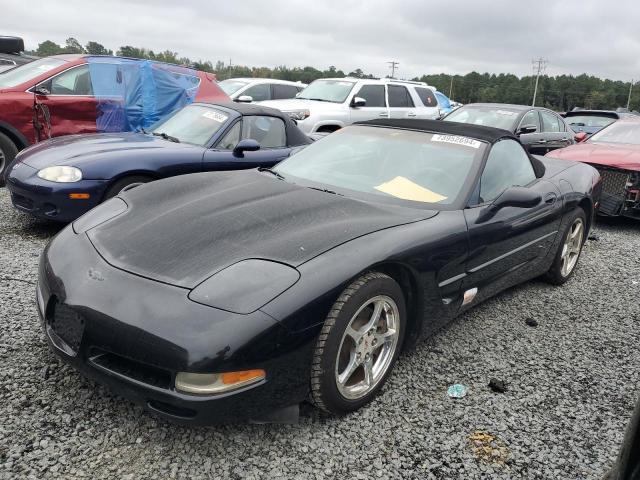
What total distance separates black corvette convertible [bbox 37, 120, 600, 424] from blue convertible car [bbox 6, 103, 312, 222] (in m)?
1.56

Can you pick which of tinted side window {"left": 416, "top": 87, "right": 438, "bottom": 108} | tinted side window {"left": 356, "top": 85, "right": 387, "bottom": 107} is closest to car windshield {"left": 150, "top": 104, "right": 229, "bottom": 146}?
tinted side window {"left": 356, "top": 85, "right": 387, "bottom": 107}

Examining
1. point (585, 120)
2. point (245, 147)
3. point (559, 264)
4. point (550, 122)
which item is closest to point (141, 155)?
point (245, 147)

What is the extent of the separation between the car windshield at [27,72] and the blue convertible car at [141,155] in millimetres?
2066

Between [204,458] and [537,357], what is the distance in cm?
210

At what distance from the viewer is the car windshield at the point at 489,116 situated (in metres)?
8.55

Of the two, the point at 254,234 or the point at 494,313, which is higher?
the point at 254,234

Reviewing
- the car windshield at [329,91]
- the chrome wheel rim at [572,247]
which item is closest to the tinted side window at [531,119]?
the car windshield at [329,91]

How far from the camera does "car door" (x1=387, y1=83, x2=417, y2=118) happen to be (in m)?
11.0

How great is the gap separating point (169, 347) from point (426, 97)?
11205 mm

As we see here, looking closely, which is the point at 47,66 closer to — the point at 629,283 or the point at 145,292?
the point at 145,292

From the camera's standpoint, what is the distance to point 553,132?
943 centimetres

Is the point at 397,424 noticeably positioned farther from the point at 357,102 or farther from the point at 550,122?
the point at 550,122

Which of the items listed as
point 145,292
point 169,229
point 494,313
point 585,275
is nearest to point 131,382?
point 145,292

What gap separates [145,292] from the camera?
2012 mm
